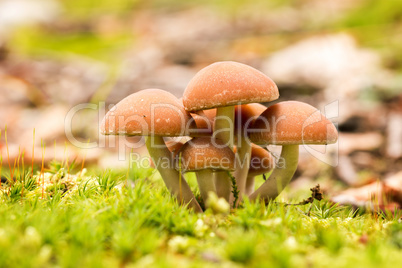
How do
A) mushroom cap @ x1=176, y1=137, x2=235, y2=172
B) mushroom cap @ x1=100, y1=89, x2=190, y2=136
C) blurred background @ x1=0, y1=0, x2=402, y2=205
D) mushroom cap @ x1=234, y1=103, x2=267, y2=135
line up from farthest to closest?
1. blurred background @ x1=0, y1=0, x2=402, y2=205
2. mushroom cap @ x1=234, y1=103, x2=267, y2=135
3. mushroom cap @ x1=176, y1=137, x2=235, y2=172
4. mushroom cap @ x1=100, y1=89, x2=190, y2=136

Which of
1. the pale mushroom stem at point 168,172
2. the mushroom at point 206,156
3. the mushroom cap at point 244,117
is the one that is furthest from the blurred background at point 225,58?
the mushroom cap at point 244,117

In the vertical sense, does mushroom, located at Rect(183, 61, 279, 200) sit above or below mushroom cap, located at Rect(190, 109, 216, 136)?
above

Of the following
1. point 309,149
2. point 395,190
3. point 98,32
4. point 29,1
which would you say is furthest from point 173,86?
point 29,1

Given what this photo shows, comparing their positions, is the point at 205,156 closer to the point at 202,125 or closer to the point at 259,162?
the point at 202,125

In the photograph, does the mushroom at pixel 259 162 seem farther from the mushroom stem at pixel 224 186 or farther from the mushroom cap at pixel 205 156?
Answer: the mushroom cap at pixel 205 156

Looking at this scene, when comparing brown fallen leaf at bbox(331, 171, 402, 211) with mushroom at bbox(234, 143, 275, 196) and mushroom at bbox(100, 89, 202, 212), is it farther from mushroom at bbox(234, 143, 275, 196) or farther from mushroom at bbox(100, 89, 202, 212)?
mushroom at bbox(100, 89, 202, 212)

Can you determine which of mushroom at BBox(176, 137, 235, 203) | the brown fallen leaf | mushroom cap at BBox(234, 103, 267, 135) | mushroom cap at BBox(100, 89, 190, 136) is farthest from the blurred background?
mushroom cap at BBox(234, 103, 267, 135)
